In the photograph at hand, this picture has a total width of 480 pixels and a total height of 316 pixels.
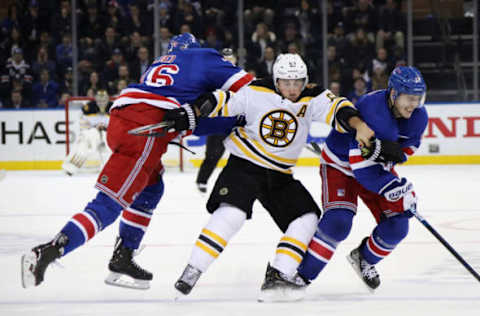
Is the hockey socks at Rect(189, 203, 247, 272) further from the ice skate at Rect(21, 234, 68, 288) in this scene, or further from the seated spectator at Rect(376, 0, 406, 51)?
the seated spectator at Rect(376, 0, 406, 51)

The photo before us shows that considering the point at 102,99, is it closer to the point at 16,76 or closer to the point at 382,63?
the point at 16,76

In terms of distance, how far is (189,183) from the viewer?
24.1 ft

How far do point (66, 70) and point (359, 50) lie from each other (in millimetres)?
3378

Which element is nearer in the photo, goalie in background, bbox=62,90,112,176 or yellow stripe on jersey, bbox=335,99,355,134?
yellow stripe on jersey, bbox=335,99,355,134

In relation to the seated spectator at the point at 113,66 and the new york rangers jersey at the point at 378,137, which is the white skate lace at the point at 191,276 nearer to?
the new york rangers jersey at the point at 378,137

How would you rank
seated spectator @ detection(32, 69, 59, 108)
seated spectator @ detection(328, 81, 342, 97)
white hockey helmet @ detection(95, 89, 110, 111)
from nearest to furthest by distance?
white hockey helmet @ detection(95, 89, 110, 111)
seated spectator @ detection(328, 81, 342, 97)
seated spectator @ detection(32, 69, 59, 108)

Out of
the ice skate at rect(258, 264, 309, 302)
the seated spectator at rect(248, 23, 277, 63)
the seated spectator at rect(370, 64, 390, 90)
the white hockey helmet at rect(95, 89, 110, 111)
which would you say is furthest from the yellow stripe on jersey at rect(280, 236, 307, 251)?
the seated spectator at rect(248, 23, 277, 63)

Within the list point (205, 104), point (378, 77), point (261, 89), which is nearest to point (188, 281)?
point (205, 104)

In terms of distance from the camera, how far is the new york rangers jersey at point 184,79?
305cm

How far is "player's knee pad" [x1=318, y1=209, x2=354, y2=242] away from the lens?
293 cm

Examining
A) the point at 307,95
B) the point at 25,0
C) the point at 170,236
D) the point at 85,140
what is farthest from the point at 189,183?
the point at 307,95

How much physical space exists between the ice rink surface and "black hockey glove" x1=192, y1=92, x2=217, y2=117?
2.20 ft

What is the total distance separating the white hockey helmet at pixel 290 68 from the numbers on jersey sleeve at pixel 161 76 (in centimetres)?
40

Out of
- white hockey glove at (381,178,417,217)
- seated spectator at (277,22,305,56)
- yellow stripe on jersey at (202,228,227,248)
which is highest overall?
seated spectator at (277,22,305,56)
